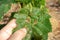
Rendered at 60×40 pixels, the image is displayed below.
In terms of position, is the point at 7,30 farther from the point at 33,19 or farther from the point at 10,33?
the point at 33,19

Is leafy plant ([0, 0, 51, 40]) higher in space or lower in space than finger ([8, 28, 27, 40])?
higher

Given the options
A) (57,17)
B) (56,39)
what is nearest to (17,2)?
(56,39)

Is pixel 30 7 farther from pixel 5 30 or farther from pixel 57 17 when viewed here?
pixel 57 17

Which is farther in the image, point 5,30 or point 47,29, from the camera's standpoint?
point 5,30

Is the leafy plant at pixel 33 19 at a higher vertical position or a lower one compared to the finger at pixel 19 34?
higher
